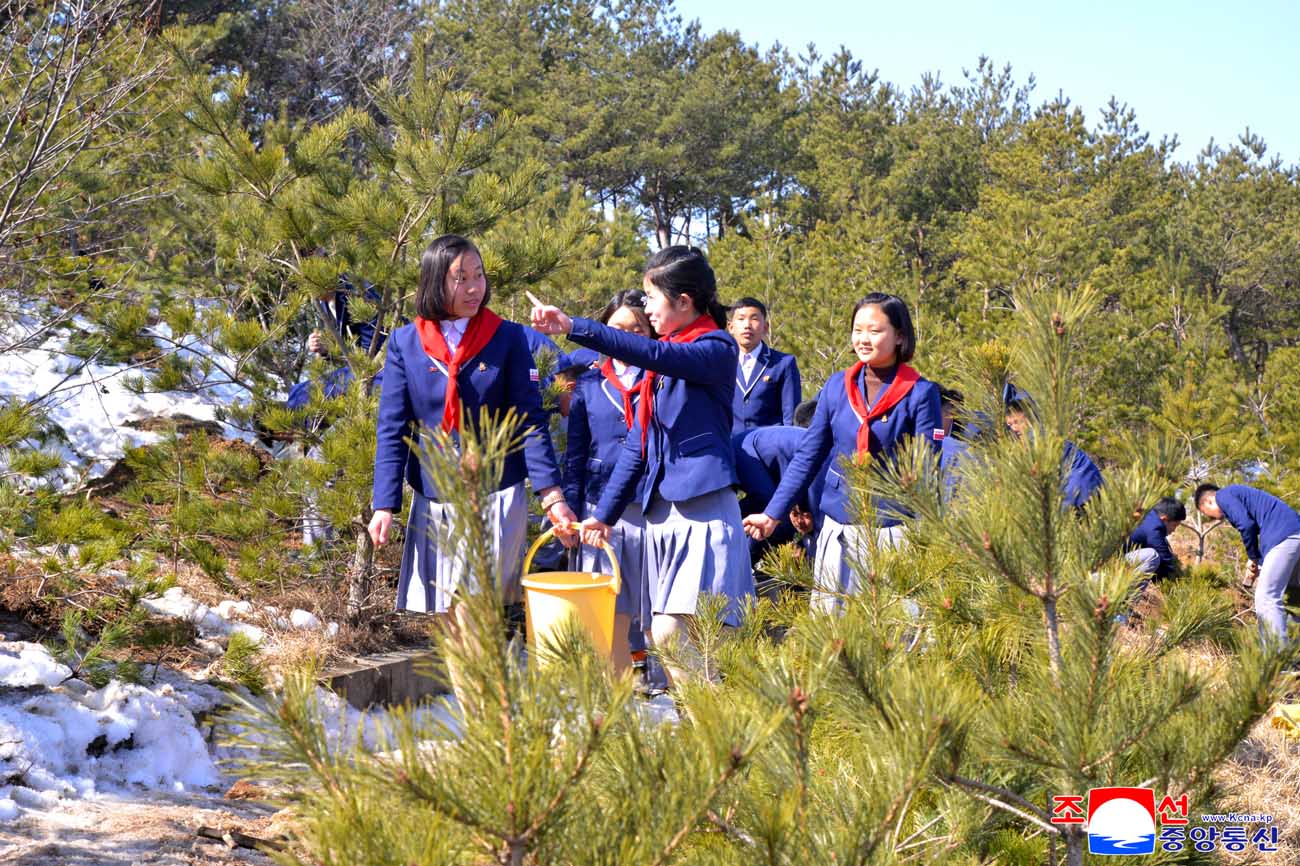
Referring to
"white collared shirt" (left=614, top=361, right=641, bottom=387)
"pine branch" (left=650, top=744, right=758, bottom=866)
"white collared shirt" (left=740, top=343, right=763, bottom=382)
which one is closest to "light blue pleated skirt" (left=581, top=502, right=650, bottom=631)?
"white collared shirt" (left=614, top=361, right=641, bottom=387)

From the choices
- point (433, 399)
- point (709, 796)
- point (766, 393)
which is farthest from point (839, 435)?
point (709, 796)

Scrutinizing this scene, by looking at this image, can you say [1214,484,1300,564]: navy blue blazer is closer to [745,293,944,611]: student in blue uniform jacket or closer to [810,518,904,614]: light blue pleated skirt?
[745,293,944,611]: student in blue uniform jacket

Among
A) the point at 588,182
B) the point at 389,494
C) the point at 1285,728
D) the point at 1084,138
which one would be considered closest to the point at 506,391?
the point at 389,494

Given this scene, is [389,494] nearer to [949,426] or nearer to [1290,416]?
[949,426]

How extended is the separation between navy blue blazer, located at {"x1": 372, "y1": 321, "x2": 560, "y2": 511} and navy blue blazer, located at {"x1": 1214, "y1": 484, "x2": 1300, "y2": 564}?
4.14 meters

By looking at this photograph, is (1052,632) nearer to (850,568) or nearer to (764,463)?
(850,568)

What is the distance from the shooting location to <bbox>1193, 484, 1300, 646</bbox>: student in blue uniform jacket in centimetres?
574

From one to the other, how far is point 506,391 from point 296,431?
4.88 feet

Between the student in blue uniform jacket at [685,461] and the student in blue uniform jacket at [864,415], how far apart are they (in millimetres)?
319

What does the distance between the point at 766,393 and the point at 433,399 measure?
92.4 inches

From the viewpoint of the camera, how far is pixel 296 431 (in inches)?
184

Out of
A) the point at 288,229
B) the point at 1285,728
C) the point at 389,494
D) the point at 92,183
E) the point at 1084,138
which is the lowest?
the point at 1285,728

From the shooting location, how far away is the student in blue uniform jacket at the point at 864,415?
3.79 metres

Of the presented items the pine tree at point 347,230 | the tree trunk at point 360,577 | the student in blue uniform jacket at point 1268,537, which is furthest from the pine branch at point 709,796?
the student in blue uniform jacket at point 1268,537
